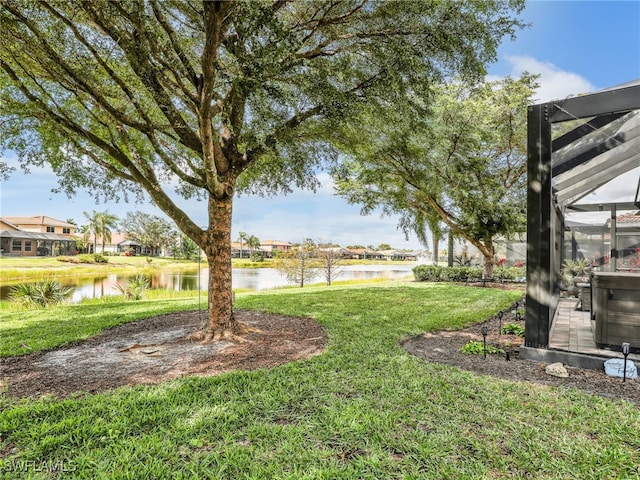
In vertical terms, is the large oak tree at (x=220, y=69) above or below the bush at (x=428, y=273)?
above

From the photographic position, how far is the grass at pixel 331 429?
2025 millimetres

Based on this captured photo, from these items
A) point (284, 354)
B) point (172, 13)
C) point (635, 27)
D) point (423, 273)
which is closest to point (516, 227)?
point (423, 273)

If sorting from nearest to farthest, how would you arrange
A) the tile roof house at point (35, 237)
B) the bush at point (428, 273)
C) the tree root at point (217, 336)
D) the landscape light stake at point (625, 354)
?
the landscape light stake at point (625, 354) → the tree root at point (217, 336) → the bush at point (428, 273) → the tile roof house at point (35, 237)

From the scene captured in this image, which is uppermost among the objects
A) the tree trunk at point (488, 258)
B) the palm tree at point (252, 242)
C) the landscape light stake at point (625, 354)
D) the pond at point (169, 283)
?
the palm tree at point (252, 242)

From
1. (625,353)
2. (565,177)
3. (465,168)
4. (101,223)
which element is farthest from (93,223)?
(625,353)

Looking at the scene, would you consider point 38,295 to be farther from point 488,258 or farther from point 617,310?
point 488,258

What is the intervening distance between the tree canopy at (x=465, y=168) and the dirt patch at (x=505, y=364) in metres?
5.93

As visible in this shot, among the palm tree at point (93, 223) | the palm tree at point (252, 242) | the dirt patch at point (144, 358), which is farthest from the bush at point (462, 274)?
the palm tree at point (93, 223)

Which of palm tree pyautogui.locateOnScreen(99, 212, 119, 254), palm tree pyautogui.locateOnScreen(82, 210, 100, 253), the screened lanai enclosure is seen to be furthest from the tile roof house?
the screened lanai enclosure

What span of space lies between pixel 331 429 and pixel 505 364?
8.54 feet

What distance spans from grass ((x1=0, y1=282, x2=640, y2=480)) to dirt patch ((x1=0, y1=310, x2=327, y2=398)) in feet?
1.25

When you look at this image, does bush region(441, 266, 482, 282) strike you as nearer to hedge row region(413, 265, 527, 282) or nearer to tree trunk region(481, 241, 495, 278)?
hedge row region(413, 265, 527, 282)

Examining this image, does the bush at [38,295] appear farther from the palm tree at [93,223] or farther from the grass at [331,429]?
the palm tree at [93,223]

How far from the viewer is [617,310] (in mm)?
3998
